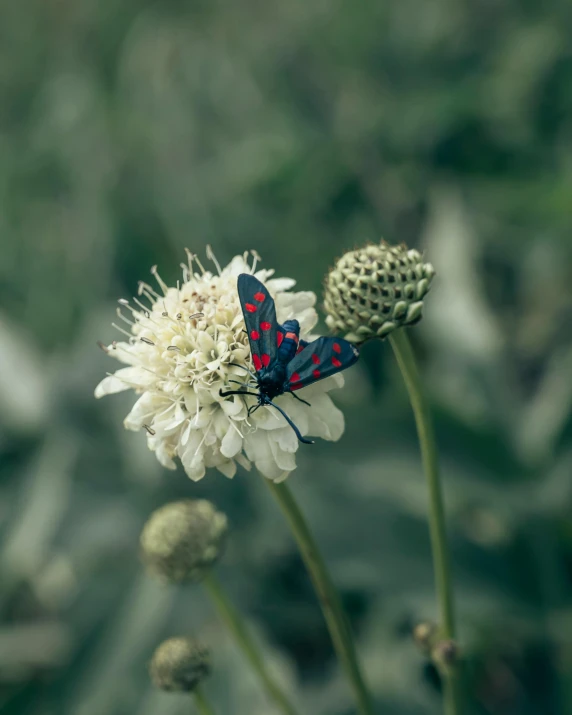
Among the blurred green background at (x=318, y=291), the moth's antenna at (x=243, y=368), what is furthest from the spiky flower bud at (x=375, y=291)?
the blurred green background at (x=318, y=291)

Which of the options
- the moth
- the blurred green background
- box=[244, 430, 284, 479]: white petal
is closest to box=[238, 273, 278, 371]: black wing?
the moth

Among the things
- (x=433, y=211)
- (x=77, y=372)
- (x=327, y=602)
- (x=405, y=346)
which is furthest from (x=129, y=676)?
(x=433, y=211)

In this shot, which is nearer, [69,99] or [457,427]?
[457,427]

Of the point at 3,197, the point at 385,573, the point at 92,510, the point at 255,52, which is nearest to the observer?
the point at 385,573

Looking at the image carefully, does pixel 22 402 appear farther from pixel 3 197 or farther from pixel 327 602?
pixel 327 602

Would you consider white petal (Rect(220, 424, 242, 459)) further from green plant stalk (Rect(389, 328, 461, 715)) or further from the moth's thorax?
green plant stalk (Rect(389, 328, 461, 715))

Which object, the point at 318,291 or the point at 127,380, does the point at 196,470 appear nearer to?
the point at 127,380
